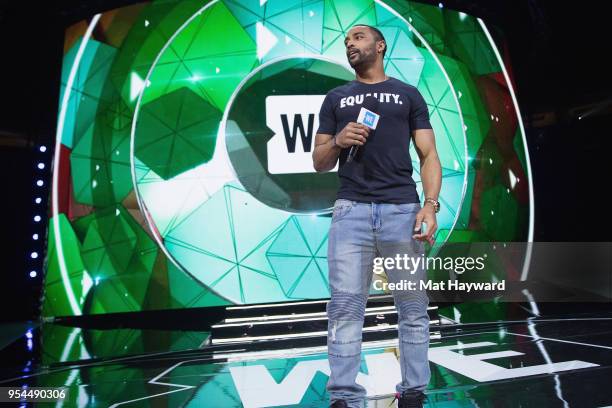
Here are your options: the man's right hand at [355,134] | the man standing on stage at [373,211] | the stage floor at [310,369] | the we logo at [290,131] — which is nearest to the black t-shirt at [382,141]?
the man standing on stage at [373,211]

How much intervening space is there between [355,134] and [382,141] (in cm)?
15

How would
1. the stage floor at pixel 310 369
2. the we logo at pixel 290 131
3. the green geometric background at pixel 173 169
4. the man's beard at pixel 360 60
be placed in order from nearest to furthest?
the man's beard at pixel 360 60
the stage floor at pixel 310 369
the green geometric background at pixel 173 169
the we logo at pixel 290 131

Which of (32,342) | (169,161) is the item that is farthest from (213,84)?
(32,342)

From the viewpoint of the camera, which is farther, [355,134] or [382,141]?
[382,141]

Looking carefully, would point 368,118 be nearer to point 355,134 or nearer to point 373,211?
point 355,134

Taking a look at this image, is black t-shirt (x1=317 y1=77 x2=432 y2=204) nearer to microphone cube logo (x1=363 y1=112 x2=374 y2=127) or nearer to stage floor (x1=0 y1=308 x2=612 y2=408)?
microphone cube logo (x1=363 y1=112 x2=374 y2=127)

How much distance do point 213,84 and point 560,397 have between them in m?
2.87

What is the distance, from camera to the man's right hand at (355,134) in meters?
1.35

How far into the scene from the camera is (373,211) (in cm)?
142

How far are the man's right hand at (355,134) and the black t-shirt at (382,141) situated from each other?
4.2 inches

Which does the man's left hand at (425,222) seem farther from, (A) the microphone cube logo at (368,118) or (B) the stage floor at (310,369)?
(B) the stage floor at (310,369)

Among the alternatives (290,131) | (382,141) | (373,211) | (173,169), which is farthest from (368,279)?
(173,169)

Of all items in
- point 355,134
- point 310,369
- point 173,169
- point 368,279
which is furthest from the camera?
point 173,169

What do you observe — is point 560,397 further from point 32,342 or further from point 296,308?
point 32,342
